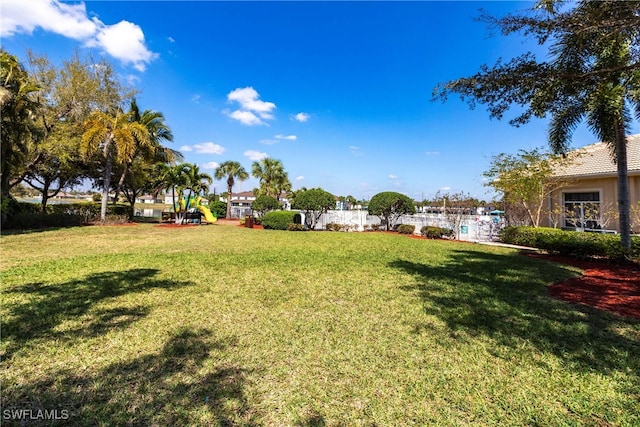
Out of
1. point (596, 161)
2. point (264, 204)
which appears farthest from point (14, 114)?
point (596, 161)

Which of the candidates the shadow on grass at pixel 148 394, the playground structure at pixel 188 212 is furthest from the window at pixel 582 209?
the playground structure at pixel 188 212

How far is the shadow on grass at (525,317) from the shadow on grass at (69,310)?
4.29 m

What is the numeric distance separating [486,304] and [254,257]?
6492 millimetres

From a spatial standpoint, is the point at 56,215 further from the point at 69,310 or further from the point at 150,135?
the point at 69,310

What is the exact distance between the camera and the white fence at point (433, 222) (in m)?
17.2

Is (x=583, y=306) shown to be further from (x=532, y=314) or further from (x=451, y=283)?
(x=451, y=283)

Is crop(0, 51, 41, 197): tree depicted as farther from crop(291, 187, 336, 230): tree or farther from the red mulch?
the red mulch

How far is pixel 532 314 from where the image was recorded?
4496mm

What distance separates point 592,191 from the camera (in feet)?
45.8

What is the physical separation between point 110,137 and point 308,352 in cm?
2174

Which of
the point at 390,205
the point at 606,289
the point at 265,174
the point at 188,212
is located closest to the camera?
the point at 606,289

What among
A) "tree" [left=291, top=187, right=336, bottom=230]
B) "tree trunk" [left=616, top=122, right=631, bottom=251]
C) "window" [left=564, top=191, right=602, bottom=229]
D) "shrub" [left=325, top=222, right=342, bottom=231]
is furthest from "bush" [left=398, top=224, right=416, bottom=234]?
"tree trunk" [left=616, top=122, right=631, bottom=251]

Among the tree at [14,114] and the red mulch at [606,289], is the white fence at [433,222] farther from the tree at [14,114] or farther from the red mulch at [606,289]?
the tree at [14,114]

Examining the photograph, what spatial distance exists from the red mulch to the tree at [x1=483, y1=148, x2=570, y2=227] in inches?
246
